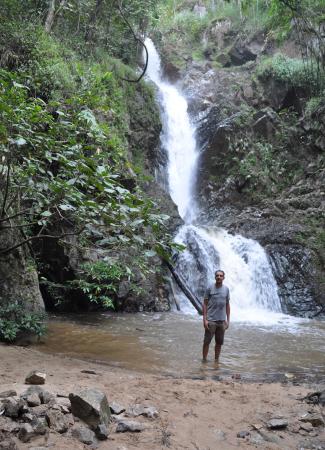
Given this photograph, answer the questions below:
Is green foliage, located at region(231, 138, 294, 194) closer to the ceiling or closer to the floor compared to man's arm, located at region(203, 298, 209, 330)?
closer to the ceiling

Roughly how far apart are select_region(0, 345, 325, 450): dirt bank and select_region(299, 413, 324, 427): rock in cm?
7

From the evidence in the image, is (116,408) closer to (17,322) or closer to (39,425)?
(39,425)

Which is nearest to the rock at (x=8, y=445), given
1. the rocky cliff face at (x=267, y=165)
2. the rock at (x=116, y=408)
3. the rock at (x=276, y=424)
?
the rock at (x=116, y=408)

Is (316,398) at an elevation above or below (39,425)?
above

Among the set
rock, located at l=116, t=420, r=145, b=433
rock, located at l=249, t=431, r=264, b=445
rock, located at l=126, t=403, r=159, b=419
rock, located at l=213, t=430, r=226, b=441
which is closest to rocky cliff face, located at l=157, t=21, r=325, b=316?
rock, located at l=249, t=431, r=264, b=445

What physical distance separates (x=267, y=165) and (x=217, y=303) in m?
13.8

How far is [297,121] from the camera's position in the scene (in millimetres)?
19672

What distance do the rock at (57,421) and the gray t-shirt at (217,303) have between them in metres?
3.83

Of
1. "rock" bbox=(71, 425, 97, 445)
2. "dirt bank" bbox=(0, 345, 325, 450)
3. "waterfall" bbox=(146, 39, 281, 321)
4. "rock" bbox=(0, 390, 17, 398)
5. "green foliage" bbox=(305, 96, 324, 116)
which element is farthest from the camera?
"green foliage" bbox=(305, 96, 324, 116)

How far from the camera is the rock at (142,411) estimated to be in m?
3.53

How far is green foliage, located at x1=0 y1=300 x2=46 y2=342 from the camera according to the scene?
6.24 m

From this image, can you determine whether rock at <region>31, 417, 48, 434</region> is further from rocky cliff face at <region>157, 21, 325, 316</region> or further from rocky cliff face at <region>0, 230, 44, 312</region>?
rocky cliff face at <region>157, 21, 325, 316</region>

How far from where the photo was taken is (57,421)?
9.89 feet

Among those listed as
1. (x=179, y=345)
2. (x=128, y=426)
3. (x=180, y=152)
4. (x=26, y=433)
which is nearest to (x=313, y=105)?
(x=180, y=152)
